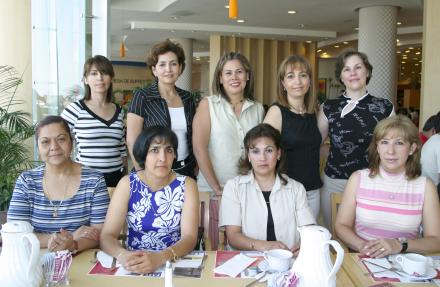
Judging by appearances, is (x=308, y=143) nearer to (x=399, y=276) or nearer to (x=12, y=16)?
(x=399, y=276)

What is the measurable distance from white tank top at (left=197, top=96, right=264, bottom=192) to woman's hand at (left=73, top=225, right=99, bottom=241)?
A: 97cm

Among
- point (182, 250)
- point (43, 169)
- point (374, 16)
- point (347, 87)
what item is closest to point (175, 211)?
point (182, 250)

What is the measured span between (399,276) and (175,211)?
1.00 metres

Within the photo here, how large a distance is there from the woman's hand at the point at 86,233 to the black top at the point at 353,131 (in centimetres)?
153

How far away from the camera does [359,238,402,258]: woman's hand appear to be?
6.07 feet

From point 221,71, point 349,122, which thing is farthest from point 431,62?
point 221,71

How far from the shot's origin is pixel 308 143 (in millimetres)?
2641

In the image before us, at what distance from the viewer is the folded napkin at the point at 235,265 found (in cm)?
167

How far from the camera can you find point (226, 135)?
2.75 m

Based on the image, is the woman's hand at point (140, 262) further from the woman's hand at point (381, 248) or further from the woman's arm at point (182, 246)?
the woman's hand at point (381, 248)

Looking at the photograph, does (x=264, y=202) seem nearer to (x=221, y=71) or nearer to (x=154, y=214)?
(x=154, y=214)

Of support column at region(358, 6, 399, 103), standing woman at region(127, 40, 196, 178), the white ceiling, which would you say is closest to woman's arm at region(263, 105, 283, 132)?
standing woman at region(127, 40, 196, 178)

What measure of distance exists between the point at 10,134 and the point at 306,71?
2398 mm

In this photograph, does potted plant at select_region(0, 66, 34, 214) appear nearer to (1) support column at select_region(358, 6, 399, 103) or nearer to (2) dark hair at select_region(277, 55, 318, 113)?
(2) dark hair at select_region(277, 55, 318, 113)
